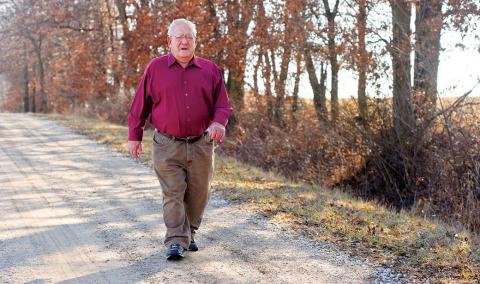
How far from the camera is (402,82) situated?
11430mm

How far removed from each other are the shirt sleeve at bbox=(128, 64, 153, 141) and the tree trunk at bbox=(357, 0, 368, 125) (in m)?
8.01

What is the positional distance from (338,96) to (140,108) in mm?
9569

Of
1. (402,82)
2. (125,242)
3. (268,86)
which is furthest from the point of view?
(268,86)

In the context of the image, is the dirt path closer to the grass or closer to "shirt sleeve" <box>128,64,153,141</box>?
the grass

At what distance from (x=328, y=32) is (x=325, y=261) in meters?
9.76

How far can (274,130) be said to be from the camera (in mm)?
16078

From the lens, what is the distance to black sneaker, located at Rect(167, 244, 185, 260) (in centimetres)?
506

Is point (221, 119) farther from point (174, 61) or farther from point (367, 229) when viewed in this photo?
point (367, 229)

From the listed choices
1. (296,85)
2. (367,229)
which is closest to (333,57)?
(296,85)

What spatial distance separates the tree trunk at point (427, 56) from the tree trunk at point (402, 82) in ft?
0.62

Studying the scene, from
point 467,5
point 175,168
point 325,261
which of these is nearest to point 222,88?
point 175,168

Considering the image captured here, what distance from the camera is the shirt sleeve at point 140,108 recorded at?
5.11 m

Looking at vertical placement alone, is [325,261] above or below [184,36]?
below

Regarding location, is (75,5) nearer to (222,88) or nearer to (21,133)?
(21,133)
